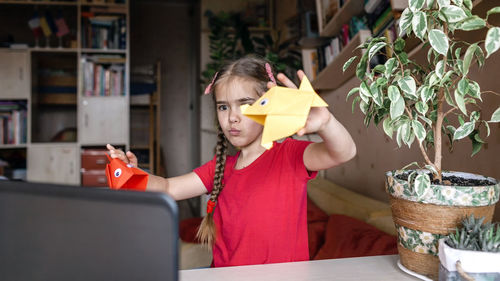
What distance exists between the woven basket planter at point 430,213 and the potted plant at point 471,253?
0.03m

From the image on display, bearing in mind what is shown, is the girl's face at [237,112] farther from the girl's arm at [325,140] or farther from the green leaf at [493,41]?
the green leaf at [493,41]

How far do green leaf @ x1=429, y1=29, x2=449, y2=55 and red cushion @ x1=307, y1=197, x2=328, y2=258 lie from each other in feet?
3.67

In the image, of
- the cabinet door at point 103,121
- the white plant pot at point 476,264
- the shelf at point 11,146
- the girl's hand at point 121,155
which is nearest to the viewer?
the white plant pot at point 476,264

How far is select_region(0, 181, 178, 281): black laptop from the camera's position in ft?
0.98

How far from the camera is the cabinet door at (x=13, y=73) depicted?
3385 mm

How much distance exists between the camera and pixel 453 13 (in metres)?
0.60

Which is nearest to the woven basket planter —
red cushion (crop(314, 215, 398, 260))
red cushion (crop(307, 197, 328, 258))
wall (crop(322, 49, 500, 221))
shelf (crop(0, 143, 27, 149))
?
wall (crop(322, 49, 500, 221))

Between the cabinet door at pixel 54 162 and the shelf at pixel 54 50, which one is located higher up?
the shelf at pixel 54 50

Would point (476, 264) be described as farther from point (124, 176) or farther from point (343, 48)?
point (343, 48)

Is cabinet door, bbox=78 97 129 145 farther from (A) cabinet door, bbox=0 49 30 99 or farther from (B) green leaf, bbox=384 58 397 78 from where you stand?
(B) green leaf, bbox=384 58 397 78

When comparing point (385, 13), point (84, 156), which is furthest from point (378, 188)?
point (84, 156)

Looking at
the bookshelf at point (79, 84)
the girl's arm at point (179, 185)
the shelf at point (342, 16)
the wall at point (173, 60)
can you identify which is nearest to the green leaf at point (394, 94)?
the girl's arm at point (179, 185)

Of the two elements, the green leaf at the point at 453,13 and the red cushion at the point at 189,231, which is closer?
the green leaf at the point at 453,13

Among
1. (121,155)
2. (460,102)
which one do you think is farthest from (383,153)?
(121,155)
